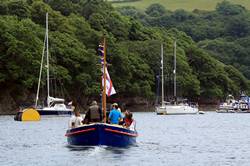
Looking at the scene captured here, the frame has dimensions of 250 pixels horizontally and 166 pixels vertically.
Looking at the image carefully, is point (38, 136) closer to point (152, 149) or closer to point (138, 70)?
point (152, 149)

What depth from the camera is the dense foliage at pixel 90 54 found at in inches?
5487

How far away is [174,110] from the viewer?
14712 centimetres

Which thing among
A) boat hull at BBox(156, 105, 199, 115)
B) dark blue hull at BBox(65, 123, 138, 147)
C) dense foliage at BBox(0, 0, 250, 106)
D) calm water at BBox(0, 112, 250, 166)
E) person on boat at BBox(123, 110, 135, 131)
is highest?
dense foliage at BBox(0, 0, 250, 106)

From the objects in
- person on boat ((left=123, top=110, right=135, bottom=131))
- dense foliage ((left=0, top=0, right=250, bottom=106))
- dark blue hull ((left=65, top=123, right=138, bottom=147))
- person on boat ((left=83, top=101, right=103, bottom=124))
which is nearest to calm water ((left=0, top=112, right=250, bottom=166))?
dark blue hull ((left=65, top=123, right=138, bottom=147))

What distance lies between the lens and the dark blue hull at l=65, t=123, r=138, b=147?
177 ft

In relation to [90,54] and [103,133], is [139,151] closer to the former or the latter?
[103,133]

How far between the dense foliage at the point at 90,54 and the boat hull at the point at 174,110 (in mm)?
11545

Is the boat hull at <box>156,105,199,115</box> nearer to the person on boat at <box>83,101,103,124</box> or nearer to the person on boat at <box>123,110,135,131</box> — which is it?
the person on boat at <box>123,110,135,131</box>

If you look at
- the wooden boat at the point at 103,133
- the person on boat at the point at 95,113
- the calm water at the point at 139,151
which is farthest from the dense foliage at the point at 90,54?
the person on boat at the point at 95,113

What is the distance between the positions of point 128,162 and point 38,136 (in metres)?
25.8

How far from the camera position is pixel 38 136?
243ft

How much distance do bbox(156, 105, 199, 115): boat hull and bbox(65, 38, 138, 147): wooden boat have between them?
88.7 metres

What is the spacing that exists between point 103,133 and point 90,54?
99.1 metres

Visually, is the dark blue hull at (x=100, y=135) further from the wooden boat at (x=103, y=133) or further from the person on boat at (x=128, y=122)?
the person on boat at (x=128, y=122)
